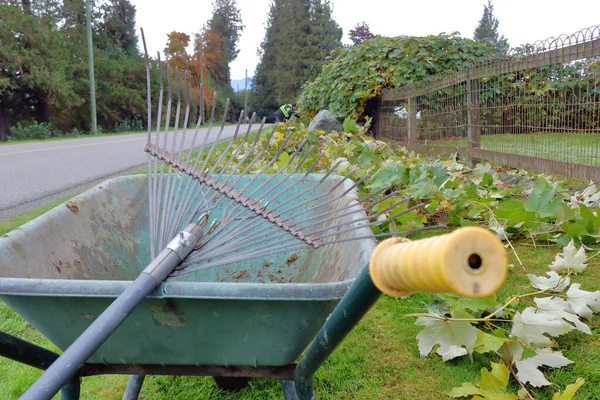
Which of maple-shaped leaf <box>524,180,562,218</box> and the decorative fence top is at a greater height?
the decorative fence top

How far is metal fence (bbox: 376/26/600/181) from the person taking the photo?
3123 millimetres

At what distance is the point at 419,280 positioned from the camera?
0.47 metres

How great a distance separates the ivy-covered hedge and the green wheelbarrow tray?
580cm

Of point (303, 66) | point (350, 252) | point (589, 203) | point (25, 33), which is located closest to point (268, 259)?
point (350, 252)

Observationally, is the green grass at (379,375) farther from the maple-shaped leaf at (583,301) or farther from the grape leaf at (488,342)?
the grape leaf at (488,342)

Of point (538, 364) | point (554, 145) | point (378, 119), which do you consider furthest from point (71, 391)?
point (378, 119)

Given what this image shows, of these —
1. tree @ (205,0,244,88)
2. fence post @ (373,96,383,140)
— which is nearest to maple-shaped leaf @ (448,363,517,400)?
fence post @ (373,96,383,140)

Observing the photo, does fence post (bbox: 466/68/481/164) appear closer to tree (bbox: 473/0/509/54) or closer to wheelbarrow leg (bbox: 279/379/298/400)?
wheelbarrow leg (bbox: 279/379/298/400)

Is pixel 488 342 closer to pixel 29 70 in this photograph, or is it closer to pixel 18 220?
pixel 18 220

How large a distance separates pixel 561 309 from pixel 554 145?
7.28 feet

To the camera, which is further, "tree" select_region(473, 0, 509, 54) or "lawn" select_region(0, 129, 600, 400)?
"tree" select_region(473, 0, 509, 54)

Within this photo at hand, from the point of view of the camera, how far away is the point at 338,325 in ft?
2.67

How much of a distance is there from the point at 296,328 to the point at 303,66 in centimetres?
3996

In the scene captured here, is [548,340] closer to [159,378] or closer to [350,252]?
[350,252]
